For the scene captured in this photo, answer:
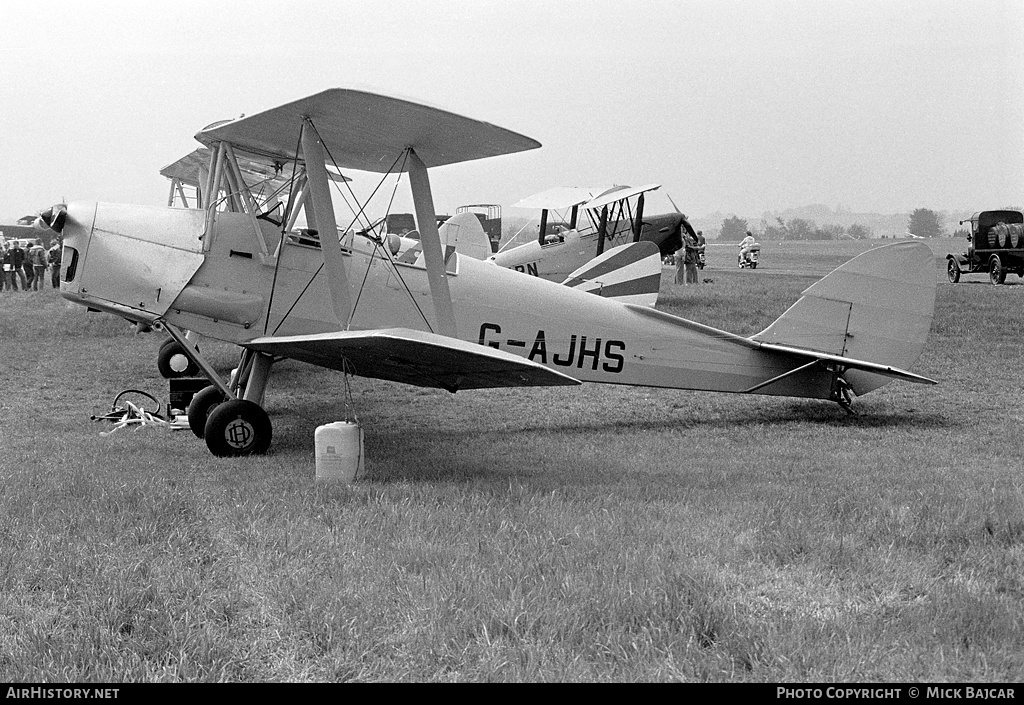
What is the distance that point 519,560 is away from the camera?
404cm

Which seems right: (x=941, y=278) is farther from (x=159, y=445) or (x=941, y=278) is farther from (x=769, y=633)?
(x=769, y=633)

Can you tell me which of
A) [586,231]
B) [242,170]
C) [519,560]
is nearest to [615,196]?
[586,231]

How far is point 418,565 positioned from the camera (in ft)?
13.2

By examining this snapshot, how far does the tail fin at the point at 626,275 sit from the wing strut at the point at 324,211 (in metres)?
7.09

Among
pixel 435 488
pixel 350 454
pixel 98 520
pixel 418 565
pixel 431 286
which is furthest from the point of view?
pixel 431 286

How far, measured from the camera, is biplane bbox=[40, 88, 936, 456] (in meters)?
6.92

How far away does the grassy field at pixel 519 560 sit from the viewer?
309 centimetres

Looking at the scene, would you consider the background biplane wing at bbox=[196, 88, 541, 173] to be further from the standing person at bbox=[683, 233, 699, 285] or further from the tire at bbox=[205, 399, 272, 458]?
the standing person at bbox=[683, 233, 699, 285]

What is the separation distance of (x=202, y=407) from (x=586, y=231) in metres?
12.8

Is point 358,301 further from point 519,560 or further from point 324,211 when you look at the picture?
point 519,560

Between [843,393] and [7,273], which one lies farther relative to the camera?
[7,273]

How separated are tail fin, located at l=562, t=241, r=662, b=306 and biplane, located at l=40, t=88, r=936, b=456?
4.29 m
